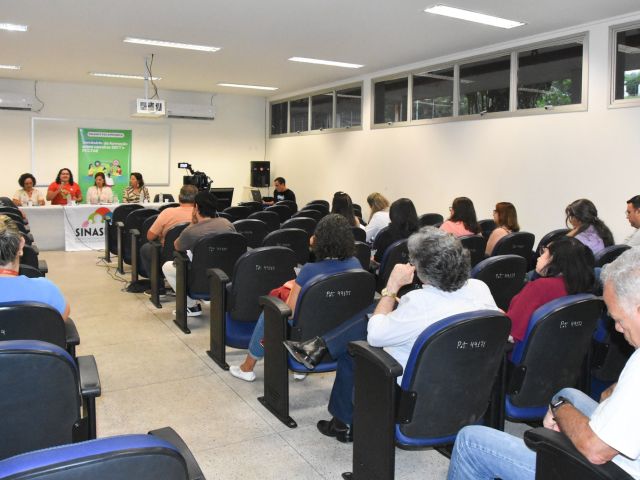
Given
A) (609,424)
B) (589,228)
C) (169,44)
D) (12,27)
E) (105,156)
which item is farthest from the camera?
(105,156)

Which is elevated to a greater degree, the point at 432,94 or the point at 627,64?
the point at 432,94

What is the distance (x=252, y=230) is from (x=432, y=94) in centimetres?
434

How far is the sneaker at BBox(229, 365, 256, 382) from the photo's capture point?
12.6 feet

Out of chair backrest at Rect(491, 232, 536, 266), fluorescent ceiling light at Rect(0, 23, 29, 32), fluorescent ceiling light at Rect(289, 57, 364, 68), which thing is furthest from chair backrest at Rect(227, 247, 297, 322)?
fluorescent ceiling light at Rect(289, 57, 364, 68)

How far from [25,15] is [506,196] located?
626cm

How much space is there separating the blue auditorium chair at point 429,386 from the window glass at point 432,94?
6.87 meters

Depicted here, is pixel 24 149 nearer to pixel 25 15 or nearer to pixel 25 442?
pixel 25 15

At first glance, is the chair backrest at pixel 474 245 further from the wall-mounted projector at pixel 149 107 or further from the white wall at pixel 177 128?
the white wall at pixel 177 128

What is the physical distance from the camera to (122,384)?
378 centimetres

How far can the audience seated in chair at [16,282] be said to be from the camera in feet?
8.16

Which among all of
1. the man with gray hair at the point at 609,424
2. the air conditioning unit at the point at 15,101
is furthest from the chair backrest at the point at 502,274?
the air conditioning unit at the point at 15,101

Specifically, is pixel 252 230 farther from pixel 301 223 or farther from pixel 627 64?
pixel 627 64

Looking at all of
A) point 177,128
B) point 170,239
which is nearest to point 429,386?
point 170,239

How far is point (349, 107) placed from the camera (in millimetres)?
11039
